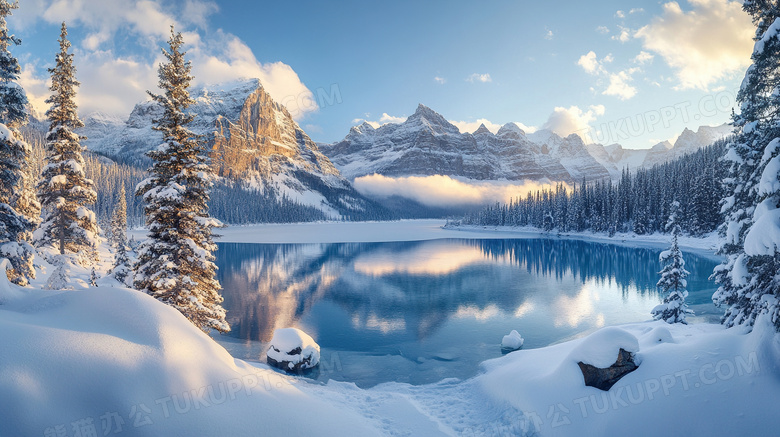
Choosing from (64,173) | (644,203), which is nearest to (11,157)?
(64,173)

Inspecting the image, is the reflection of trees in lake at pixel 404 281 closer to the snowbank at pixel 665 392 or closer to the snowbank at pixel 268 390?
the snowbank at pixel 268 390

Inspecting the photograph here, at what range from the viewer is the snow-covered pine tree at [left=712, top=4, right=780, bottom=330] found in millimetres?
8996

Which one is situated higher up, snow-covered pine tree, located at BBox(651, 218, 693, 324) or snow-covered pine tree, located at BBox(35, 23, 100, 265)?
snow-covered pine tree, located at BBox(35, 23, 100, 265)

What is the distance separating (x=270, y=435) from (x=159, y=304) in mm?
4254

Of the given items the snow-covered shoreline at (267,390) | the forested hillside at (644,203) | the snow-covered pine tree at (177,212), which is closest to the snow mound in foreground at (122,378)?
the snow-covered shoreline at (267,390)

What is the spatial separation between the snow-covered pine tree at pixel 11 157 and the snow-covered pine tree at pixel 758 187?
24535mm

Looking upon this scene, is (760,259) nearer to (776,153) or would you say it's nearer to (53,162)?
(776,153)

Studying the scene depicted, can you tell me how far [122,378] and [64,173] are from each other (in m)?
18.3

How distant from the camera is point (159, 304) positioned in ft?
26.2

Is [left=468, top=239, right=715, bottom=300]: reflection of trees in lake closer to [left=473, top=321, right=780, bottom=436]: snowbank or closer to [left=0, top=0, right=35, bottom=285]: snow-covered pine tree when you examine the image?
[left=473, top=321, right=780, bottom=436]: snowbank

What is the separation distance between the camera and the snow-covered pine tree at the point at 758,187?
900 cm

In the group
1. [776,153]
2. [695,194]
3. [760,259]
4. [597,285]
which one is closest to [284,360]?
[760,259]

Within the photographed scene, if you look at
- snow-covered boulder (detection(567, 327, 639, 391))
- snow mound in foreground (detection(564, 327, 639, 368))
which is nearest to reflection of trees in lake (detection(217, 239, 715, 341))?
snow mound in foreground (detection(564, 327, 639, 368))

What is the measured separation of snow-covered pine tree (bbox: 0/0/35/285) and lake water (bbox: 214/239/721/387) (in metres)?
11.5
